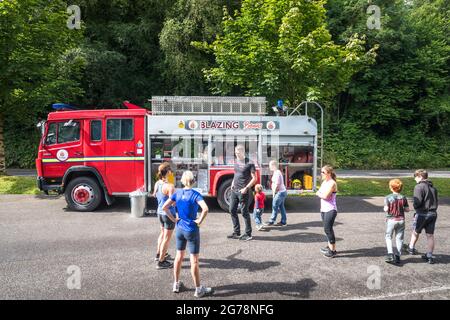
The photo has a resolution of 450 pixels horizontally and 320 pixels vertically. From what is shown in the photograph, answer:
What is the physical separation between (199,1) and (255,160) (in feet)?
50.4

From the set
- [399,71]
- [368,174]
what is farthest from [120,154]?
[399,71]

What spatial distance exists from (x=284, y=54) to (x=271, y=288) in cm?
1026

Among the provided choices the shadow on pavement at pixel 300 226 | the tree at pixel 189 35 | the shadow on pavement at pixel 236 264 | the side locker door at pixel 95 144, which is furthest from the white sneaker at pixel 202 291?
the tree at pixel 189 35

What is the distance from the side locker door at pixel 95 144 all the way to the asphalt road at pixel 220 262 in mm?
1494

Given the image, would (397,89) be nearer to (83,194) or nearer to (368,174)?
(368,174)

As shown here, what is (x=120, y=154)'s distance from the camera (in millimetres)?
9891

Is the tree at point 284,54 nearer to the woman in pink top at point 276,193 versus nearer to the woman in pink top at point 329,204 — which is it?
the woman in pink top at point 276,193

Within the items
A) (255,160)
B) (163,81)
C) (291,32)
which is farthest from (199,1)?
(255,160)

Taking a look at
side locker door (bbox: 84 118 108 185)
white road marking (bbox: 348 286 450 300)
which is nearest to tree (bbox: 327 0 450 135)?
side locker door (bbox: 84 118 108 185)

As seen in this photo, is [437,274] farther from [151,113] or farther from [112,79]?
[112,79]

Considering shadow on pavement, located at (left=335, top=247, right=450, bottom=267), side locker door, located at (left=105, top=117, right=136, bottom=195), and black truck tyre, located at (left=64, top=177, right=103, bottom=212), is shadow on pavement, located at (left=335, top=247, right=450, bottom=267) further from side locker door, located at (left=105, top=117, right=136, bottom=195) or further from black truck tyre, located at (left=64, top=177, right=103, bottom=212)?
black truck tyre, located at (left=64, top=177, right=103, bottom=212)

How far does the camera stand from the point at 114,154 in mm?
9891

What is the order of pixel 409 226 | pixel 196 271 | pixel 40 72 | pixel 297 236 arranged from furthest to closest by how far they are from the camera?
1. pixel 40 72
2. pixel 409 226
3. pixel 297 236
4. pixel 196 271

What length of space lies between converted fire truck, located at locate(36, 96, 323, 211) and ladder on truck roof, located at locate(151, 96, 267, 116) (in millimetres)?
122
